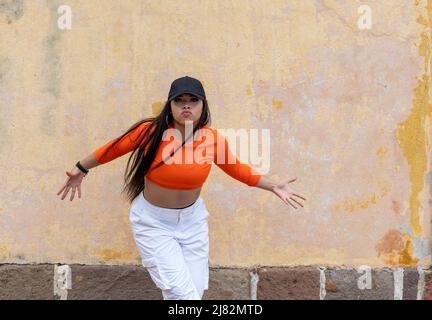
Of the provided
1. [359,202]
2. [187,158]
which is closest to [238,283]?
[359,202]

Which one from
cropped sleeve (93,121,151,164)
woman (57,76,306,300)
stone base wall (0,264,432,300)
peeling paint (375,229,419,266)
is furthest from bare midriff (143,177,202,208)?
peeling paint (375,229,419,266)

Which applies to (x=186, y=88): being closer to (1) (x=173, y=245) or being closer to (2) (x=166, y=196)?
(2) (x=166, y=196)

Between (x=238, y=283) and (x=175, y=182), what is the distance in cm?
114

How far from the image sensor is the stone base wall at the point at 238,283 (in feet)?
15.9

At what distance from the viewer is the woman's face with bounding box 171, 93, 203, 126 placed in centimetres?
402

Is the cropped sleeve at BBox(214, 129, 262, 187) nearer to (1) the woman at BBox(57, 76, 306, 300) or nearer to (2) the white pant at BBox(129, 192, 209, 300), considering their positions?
(1) the woman at BBox(57, 76, 306, 300)

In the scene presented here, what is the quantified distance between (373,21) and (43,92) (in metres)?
2.15

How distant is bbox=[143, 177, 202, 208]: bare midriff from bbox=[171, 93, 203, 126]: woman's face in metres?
0.37

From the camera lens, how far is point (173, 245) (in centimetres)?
410

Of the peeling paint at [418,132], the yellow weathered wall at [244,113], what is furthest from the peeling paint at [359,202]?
the peeling paint at [418,132]

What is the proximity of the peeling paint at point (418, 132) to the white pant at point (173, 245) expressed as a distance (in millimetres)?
1510

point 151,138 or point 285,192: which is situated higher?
point 151,138

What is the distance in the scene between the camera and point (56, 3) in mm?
4797

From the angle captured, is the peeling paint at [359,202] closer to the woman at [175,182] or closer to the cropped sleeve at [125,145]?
the woman at [175,182]
